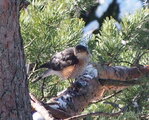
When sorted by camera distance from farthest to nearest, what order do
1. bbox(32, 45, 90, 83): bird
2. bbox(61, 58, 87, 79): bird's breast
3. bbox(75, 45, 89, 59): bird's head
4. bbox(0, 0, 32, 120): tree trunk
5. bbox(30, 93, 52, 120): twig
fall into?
bbox(75, 45, 89, 59): bird's head → bbox(32, 45, 90, 83): bird → bbox(61, 58, 87, 79): bird's breast → bbox(30, 93, 52, 120): twig → bbox(0, 0, 32, 120): tree trunk

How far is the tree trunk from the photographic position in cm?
100

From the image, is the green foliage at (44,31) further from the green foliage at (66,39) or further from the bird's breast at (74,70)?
the bird's breast at (74,70)

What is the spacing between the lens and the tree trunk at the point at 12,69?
1.00m

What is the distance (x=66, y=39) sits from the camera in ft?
Answer: 5.09

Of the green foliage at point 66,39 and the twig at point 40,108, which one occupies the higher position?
the green foliage at point 66,39

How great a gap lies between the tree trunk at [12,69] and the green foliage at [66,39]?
1.33 ft

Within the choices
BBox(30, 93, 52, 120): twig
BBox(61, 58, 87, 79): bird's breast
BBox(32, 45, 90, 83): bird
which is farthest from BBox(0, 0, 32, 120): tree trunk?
BBox(32, 45, 90, 83): bird

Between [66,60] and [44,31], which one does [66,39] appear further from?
[66,60]

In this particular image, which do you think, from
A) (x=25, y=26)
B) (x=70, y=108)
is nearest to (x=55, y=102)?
(x=70, y=108)

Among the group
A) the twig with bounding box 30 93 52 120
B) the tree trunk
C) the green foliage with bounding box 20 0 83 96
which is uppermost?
the green foliage with bounding box 20 0 83 96

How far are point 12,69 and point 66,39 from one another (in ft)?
1.82

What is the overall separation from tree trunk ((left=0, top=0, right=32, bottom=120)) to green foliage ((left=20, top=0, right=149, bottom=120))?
0.41m

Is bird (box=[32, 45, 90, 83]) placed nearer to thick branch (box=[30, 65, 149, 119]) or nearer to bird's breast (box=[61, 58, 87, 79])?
bird's breast (box=[61, 58, 87, 79])

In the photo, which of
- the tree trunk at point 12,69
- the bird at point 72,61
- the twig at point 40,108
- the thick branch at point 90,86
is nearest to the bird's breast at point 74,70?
Result: the bird at point 72,61
